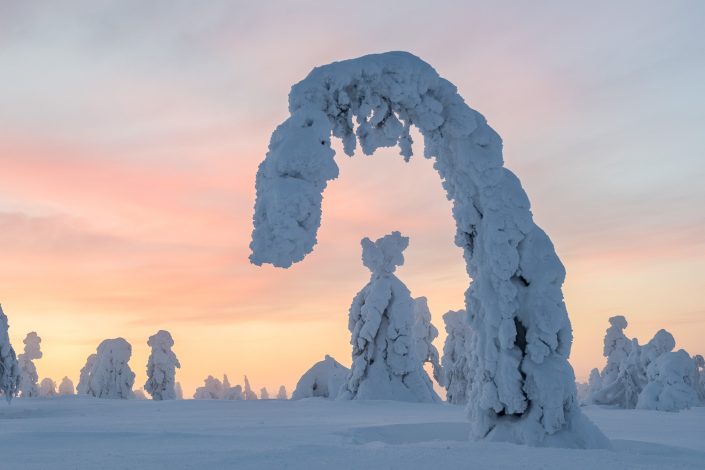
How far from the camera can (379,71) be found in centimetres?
963

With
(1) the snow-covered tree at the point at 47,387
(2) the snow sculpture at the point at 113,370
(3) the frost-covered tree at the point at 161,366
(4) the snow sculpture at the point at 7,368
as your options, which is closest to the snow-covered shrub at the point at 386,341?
(4) the snow sculpture at the point at 7,368

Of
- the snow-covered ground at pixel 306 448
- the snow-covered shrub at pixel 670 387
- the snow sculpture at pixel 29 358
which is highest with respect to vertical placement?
the snow sculpture at pixel 29 358

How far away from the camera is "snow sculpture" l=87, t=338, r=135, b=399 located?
132 ft

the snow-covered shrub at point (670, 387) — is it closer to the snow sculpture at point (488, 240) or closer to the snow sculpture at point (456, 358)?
the snow sculpture at point (456, 358)

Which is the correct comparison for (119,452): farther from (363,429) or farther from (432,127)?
(432,127)

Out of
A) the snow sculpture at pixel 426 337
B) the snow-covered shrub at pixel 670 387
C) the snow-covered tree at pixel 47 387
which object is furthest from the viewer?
the snow-covered tree at pixel 47 387

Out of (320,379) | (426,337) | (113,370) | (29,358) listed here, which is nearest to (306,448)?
(320,379)

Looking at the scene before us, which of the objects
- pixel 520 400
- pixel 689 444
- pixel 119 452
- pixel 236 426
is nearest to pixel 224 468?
pixel 119 452

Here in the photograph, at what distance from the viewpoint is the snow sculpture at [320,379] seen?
2789 cm

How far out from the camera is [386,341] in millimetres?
24422

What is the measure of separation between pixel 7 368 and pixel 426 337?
25.1m

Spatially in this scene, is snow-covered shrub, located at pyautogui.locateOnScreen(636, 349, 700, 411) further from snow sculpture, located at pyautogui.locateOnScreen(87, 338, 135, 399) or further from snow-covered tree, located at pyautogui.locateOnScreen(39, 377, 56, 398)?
snow-covered tree, located at pyautogui.locateOnScreen(39, 377, 56, 398)

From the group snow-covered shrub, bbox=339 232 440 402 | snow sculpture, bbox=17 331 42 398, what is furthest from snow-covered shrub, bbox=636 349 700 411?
snow sculpture, bbox=17 331 42 398

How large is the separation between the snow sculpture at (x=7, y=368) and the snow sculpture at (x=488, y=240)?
48.4 feet
